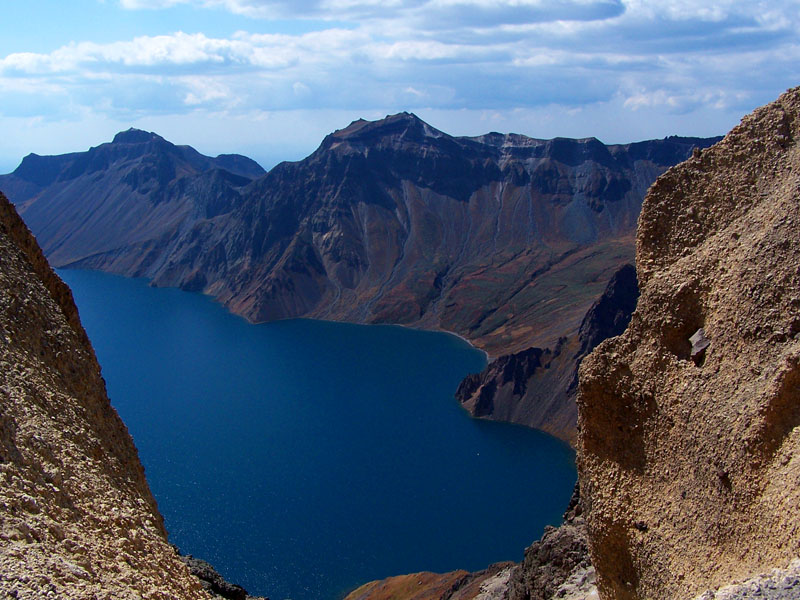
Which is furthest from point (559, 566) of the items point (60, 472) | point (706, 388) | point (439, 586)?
point (60, 472)

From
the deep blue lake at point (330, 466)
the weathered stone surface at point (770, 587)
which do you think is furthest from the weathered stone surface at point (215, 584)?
the deep blue lake at point (330, 466)

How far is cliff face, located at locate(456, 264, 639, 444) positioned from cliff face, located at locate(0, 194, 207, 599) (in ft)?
352

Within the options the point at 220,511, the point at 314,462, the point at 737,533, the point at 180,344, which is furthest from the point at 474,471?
the point at 180,344

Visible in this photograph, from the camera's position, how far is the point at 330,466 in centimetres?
10569

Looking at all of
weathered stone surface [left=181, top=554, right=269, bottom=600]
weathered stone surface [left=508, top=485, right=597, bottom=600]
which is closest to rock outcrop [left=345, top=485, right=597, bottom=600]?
weathered stone surface [left=508, top=485, right=597, bottom=600]

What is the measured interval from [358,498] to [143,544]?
259 feet

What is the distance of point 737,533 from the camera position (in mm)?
17047

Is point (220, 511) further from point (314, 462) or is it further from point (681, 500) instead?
point (681, 500)

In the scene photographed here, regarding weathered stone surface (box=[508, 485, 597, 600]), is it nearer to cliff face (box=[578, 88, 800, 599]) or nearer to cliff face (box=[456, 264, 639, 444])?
cliff face (box=[578, 88, 800, 599])

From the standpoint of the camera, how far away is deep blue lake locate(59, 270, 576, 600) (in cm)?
8000

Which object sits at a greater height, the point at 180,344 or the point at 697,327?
the point at 697,327

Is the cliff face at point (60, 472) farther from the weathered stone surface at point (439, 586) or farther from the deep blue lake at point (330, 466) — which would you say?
the deep blue lake at point (330, 466)

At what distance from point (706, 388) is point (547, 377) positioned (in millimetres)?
117666

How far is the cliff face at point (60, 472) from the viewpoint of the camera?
1411 centimetres
